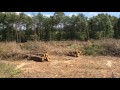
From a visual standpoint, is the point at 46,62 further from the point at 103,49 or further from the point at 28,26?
the point at 28,26

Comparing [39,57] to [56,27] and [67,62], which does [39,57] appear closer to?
[67,62]

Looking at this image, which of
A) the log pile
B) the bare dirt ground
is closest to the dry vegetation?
the bare dirt ground

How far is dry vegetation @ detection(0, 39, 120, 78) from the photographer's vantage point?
694 centimetres

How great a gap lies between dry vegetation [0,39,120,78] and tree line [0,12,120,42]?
5.22 meters

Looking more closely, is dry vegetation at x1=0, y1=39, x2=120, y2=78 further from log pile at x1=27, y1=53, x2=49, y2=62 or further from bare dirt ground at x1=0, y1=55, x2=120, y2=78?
log pile at x1=27, y1=53, x2=49, y2=62

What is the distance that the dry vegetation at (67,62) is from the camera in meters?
6.94

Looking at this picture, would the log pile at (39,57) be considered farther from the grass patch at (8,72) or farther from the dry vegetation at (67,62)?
the grass patch at (8,72)

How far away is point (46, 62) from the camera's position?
345 inches

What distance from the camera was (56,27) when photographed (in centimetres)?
1758

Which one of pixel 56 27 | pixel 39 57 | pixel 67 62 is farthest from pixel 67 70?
pixel 56 27

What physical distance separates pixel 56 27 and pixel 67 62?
9059mm
